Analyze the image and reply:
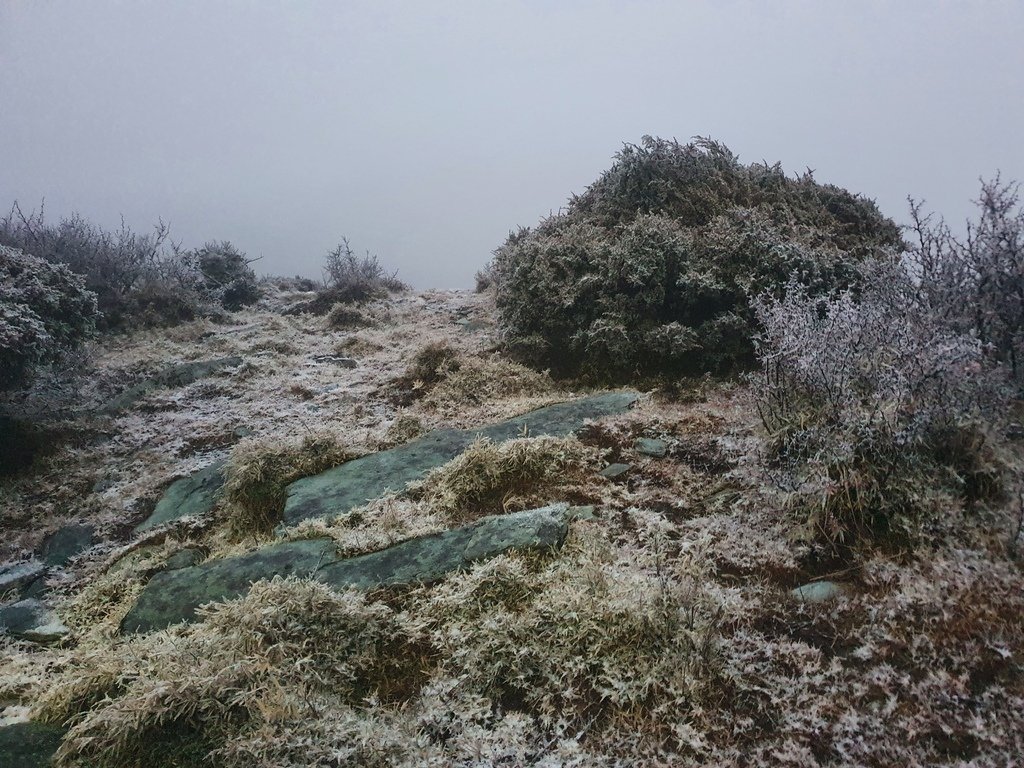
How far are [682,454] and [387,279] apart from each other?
49.6 ft

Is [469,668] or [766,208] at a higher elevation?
[766,208]

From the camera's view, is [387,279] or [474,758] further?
[387,279]

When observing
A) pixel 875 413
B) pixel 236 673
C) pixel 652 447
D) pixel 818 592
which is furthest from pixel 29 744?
pixel 875 413

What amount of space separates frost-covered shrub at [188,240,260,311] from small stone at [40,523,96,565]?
37.0ft

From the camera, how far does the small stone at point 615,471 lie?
218 inches

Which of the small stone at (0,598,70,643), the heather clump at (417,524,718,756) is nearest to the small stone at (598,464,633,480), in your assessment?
the heather clump at (417,524,718,756)

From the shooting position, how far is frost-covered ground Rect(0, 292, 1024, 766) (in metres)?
2.87

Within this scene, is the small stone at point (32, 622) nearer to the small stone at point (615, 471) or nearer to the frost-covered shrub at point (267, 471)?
the frost-covered shrub at point (267, 471)

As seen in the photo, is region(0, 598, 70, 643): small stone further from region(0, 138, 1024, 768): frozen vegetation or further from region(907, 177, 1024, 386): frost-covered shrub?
region(907, 177, 1024, 386): frost-covered shrub

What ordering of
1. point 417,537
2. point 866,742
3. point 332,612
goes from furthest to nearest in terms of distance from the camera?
1. point 417,537
2. point 332,612
3. point 866,742

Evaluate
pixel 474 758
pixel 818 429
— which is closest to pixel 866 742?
pixel 474 758

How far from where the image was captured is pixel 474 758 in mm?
2945

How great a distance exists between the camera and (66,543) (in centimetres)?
653

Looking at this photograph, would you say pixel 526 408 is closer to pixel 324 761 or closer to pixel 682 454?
pixel 682 454
